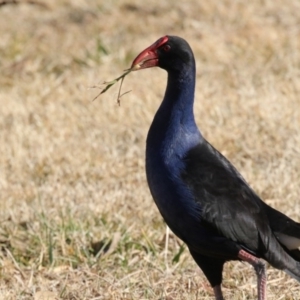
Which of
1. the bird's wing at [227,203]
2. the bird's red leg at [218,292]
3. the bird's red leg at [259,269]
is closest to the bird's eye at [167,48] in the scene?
the bird's wing at [227,203]

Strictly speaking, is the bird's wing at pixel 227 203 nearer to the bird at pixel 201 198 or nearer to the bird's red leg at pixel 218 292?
the bird at pixel 201 198

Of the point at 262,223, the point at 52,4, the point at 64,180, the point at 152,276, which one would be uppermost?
the point at 262,223

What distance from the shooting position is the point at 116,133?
6.70 meters

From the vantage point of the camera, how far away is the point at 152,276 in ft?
15.0

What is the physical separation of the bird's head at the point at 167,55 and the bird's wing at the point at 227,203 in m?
0.41

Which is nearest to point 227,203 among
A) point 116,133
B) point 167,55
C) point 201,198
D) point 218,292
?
point 201,198

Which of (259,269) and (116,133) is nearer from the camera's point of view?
(259,269)

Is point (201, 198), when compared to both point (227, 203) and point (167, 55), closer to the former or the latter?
point (227, 203)

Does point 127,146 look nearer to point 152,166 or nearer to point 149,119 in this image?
point 149,119

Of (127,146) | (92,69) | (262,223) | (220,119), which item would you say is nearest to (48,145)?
(127,146)

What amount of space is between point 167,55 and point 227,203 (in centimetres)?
70

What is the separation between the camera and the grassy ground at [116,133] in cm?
465

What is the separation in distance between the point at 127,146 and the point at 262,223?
272cm

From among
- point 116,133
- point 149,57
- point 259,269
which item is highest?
point 149,57
